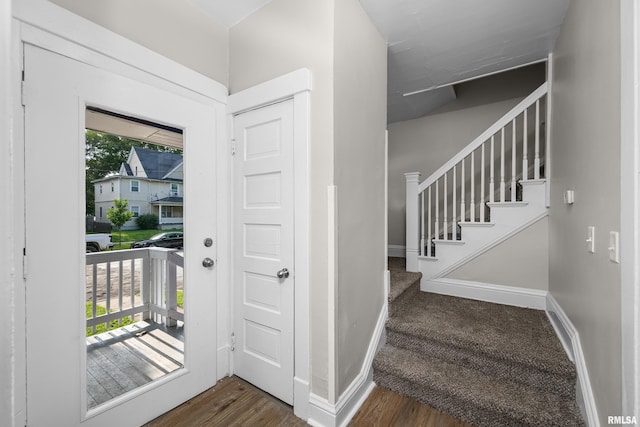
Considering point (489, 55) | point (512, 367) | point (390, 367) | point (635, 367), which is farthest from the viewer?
point (489, 55)

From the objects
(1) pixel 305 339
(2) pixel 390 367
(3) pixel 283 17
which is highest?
(3) pixel 283 17

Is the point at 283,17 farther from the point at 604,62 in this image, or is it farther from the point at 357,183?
the point at 604,62

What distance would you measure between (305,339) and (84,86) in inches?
68.2

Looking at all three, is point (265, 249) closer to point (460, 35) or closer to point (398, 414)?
point (398, 414)

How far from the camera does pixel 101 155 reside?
4.59 feet

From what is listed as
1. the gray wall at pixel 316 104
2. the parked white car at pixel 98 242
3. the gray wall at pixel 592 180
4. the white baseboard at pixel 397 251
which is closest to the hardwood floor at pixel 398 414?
the gray wall at pixel 316 104

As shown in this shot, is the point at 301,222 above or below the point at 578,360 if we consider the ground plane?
above

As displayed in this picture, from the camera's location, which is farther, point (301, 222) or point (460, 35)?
point (460, 35)

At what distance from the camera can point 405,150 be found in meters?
4.21

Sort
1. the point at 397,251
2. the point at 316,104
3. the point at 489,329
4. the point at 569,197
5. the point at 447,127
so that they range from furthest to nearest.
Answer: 1. the point at 397,251
2. the point at 447,127
3. the point at 489,329
4. the point at 569,197
5. the point at 316,104

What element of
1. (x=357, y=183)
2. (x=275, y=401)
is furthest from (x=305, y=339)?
(x=357, y=183)

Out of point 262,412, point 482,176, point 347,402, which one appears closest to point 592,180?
point 482,176

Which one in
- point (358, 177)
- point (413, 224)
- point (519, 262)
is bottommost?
point (519, 262)

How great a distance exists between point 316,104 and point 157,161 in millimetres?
1003
